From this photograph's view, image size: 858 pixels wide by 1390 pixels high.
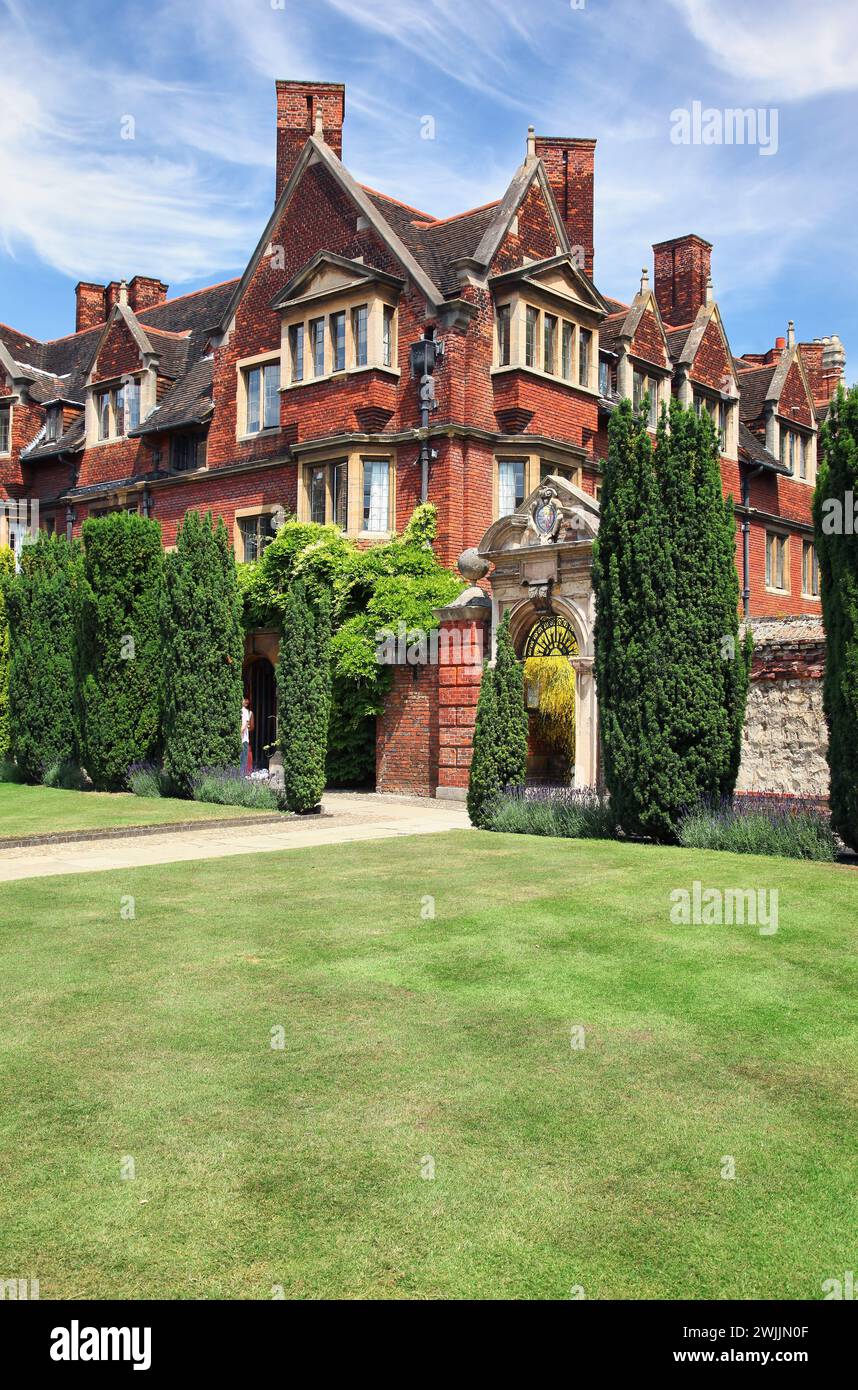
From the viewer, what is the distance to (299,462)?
25469 millimetres

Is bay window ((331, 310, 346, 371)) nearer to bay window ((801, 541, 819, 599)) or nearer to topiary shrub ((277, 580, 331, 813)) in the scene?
topiary shrub ((277, 580, 331, 813))

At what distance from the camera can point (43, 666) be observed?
2495 cm

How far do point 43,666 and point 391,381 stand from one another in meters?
10.4

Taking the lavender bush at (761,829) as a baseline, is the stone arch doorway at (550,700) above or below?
above

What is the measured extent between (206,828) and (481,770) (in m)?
4.35

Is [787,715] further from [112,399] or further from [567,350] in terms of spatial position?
[112,399]

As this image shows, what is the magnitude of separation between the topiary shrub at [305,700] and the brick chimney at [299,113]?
14.9 metres

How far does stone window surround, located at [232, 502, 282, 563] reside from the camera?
2698cm

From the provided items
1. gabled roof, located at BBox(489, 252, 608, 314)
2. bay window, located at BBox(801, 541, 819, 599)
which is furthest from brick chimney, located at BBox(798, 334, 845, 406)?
gabled roof, located at BBox(489, 252, 608, 314)

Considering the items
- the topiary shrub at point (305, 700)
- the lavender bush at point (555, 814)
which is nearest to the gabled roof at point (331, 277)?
the topiary shrub at point (305, 700)

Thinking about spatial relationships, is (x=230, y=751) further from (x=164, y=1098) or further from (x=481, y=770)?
(x=164, y=1098)

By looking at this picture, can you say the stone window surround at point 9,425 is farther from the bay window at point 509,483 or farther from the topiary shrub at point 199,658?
the bay window at point 509,483

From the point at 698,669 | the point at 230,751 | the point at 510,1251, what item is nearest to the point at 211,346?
the point at 230,751

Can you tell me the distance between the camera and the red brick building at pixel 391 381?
23.7 m
